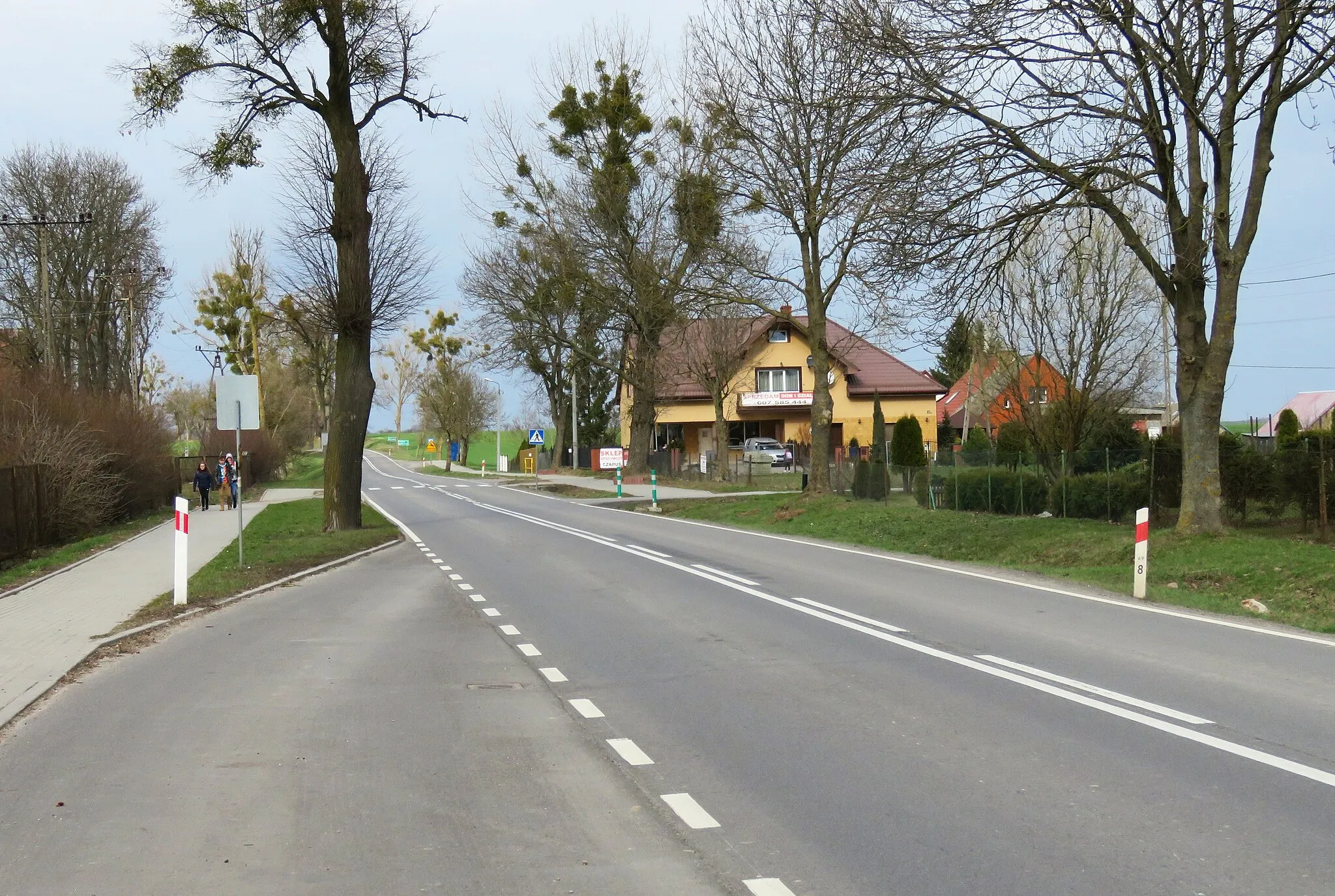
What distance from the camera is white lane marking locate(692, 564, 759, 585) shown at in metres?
15.7

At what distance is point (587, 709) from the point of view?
7984mm

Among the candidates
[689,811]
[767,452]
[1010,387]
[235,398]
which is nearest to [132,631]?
[235,398]

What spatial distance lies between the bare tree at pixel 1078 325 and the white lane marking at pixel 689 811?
78.5ft

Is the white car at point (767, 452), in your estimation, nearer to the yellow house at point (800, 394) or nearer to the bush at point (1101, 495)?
the yellow house at point (800, 394)

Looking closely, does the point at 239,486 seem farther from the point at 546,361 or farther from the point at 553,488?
the point at 546,361

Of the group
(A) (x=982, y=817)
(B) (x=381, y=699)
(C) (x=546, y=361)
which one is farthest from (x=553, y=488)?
(A) (x=982, y=817)

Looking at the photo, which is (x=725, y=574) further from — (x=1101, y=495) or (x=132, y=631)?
(x=1101, y=495)

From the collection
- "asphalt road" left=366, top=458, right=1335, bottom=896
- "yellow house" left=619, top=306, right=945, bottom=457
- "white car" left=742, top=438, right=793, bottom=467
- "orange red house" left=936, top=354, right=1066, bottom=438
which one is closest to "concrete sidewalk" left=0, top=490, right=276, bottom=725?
"asphalt road" left=366, top=458, right=1335, bottom=896

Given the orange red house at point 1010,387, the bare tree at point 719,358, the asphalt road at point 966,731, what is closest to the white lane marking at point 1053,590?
the asphalt road at point 966,731

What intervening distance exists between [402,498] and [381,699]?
1537 inches

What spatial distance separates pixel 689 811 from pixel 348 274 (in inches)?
817

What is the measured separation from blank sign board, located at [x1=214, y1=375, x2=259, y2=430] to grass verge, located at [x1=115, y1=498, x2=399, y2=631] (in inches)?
91.3

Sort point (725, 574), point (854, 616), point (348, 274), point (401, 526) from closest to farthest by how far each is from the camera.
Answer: point (854, 616) < point (725, 574) < point (348, 274) < point (401, 526)

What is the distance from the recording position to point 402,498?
4653 centimetres
